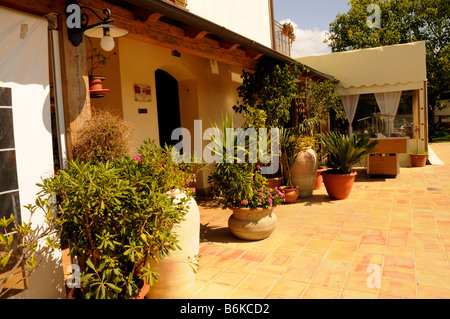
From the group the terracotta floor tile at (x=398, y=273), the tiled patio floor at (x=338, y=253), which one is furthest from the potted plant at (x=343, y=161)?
the terracotta floor tile at (x=398, y=273)

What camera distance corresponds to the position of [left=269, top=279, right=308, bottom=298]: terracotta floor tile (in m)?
3.07

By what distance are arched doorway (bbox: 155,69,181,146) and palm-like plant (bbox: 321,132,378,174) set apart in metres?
3.30

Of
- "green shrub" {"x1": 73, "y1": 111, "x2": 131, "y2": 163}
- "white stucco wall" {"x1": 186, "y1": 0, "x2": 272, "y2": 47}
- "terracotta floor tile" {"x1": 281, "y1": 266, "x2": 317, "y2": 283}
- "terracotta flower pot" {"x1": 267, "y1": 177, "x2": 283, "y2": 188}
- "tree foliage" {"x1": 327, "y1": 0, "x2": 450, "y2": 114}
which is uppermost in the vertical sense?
"tree foliage" {"x1": 327, "y1": 0, "x2": 450, "y2": 114}

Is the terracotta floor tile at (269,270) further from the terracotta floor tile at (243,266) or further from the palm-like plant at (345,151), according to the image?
the palm-like plant at (345,151)

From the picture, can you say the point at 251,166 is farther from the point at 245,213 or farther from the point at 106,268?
the point at 106,268

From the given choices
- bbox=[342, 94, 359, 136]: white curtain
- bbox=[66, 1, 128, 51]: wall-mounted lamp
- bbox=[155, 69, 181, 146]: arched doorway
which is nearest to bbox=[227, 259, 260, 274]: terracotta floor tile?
bbox=[66, 1, 128, 51]: wall-mounted lamp

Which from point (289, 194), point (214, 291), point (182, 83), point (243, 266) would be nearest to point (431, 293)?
point (243, 266)

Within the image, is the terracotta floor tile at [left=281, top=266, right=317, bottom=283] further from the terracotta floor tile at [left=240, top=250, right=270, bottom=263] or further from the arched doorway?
the arched doorway

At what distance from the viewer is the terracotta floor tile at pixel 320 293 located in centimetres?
300

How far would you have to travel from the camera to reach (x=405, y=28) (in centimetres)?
2264

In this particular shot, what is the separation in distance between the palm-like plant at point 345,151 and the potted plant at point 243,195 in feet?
8.24

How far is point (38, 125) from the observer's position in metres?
2.91
